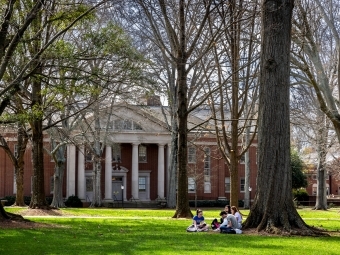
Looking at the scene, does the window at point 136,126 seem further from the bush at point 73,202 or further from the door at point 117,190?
the bush at point 73,202

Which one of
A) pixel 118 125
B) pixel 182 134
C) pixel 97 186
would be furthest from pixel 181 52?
pixel 118 125

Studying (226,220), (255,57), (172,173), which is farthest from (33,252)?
(172,173)

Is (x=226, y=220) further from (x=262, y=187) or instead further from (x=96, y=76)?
(x=96, y=76)

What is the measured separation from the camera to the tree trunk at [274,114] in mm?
18312

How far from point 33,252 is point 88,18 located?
9.39 metres

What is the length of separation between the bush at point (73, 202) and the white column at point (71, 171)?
4166 millimetres

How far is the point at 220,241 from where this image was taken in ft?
50.5

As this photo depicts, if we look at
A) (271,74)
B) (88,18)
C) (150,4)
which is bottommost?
(271,74)

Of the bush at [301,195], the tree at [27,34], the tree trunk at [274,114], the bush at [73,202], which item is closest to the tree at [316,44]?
the tree trunk at [274,114]

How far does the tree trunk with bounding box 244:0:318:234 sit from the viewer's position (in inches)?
721

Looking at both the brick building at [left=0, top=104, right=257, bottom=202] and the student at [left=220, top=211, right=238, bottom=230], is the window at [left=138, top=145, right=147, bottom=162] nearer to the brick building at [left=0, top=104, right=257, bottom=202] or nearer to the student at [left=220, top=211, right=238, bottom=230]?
the brick building at [left=0, top=104, right=257, bottom=202]

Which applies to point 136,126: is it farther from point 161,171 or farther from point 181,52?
point 181,52

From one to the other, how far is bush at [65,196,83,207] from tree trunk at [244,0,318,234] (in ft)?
122

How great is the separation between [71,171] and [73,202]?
578 centimetres
